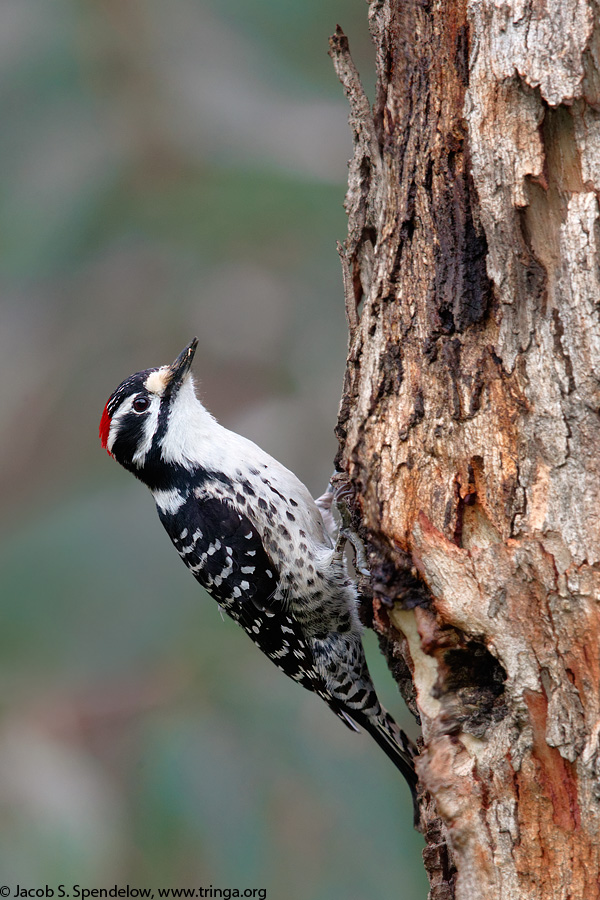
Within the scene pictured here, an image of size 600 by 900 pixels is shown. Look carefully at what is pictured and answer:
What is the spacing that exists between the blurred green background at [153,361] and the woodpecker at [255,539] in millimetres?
1362

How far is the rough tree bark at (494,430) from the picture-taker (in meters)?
1.91

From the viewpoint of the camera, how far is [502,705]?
6.91ft

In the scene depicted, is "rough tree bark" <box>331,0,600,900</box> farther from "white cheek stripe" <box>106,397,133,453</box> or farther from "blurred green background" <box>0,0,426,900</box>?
"blurred green background" <box>0,0,426,900</box>

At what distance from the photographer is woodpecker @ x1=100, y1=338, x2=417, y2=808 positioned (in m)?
3.24

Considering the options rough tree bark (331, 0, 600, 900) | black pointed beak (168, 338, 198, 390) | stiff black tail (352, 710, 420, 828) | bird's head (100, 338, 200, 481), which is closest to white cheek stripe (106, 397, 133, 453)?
bird's head (100, 338, 200, 481)

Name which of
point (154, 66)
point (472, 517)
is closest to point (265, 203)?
point (154, 66)

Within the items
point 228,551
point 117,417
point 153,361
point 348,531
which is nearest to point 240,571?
point 228,551

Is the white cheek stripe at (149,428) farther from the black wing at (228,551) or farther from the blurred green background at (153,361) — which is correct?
the blurred green background at (153,361)

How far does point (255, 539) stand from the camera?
324 cm

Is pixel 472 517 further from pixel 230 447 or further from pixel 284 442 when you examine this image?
pixel 284 442

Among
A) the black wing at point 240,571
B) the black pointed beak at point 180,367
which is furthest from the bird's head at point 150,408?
the black wing at point 240,571

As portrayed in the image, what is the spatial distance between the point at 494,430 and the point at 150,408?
1733mm

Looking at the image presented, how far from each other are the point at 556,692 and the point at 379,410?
94 cm

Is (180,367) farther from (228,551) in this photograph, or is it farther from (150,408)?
(228,551)
